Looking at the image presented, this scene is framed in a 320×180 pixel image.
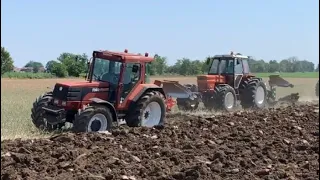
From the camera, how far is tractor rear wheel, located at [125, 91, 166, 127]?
9719 millimetres

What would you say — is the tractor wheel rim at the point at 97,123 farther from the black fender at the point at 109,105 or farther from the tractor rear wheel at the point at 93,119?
the black fender at the point at 109,105

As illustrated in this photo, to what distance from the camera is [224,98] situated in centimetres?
1382

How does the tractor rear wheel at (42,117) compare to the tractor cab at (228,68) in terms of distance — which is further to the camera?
the tractor cab at (228,68)

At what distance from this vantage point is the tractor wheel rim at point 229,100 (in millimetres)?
14051

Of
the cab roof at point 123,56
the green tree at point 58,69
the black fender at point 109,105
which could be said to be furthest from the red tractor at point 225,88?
the green tree at point 58,69

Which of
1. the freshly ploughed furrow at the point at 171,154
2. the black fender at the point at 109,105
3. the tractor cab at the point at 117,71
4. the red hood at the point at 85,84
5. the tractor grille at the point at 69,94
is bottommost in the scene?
the freshly ploughed furrow at the point at 171,154

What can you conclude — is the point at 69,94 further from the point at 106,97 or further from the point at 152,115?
the point at 152,115

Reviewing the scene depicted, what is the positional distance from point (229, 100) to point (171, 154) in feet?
26.1

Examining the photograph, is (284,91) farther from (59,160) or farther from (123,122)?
Result: (59,160)

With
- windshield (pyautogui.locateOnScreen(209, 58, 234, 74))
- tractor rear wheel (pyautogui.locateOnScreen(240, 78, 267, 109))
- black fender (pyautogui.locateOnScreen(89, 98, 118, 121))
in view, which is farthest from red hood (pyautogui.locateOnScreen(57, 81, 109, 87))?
tractor rear wheel (pyautogui.locateOnScreen(240, 78, 267, 109))

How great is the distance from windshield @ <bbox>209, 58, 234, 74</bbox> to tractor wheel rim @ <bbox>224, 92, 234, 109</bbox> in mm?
875

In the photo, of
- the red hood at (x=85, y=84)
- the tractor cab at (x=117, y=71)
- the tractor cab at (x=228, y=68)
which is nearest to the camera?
the red hood at (x=85, y=84)

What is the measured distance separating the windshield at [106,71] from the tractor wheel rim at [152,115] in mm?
980

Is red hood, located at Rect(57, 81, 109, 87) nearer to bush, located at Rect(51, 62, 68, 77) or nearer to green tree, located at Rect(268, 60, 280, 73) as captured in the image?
green tree, located at Rect(268, 60, 280, 73)
